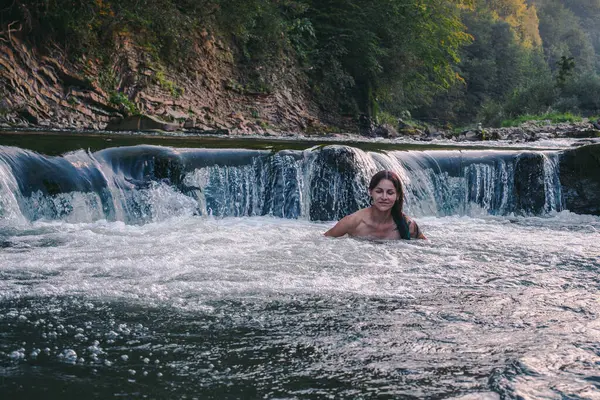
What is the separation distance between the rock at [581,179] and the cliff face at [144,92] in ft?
30.4

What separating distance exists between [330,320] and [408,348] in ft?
1.76

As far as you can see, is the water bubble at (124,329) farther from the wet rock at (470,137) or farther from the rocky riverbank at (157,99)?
the wet rock at (470,137)

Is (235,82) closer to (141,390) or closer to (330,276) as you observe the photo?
(330,276)

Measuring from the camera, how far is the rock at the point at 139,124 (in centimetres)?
1488

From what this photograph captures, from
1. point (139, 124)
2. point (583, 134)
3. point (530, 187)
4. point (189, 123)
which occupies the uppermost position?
point (189, 123)

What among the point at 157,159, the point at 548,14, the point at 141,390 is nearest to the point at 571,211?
the point at 157,159

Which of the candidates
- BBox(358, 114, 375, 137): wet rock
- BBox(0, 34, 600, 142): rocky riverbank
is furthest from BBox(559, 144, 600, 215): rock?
→ BBox(358, 114, 375, 137): wet rock

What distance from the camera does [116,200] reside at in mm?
7645

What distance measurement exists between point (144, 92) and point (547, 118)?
23.0 metres

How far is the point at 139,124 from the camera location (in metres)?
15.2

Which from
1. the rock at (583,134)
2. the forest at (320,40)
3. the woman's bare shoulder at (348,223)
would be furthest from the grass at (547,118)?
the woman's bare shoulder at (348,223)

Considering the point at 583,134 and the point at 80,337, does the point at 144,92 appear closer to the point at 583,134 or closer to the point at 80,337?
the point at 583,134

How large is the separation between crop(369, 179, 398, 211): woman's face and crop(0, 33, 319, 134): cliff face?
901 cm

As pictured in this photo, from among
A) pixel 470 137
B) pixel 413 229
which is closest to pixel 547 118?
pixel 470 137
